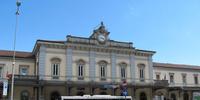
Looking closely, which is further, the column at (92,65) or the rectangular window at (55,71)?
the column at (92,65)

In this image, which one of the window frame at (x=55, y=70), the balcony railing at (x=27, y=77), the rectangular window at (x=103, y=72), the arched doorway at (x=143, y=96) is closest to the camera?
the balcony railing at (x=27, y=77)

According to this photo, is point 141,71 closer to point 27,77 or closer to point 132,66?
point 132,66

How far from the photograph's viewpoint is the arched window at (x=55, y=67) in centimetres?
4159

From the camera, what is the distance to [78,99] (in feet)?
116

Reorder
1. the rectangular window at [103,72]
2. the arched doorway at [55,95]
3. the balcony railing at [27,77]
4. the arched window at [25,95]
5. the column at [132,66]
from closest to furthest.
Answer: the balcony railing at [27,77] < the arched window at [25,95] < the arched doorway at [55,95] < the rectangular window at [103,72] < the column at [132,66]

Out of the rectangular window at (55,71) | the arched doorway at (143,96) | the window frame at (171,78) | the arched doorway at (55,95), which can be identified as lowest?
the arched doorway at (143,96)

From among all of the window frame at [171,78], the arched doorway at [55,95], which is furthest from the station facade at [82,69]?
the window frame at [171,78]

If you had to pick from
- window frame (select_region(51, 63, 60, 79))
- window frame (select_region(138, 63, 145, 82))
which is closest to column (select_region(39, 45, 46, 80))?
window frame (select_region(51, 63, 60, 79))

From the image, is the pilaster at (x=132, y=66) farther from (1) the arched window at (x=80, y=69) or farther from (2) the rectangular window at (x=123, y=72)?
(1) the arched window at (x=80, y=69)

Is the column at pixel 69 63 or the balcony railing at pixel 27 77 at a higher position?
the column at pixel 69 63

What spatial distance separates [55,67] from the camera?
41.9m

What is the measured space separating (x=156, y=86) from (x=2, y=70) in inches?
919

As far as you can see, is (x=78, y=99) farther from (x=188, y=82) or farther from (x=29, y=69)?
(x=188, y=82)

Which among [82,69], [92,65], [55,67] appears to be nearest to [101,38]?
[92,65]
